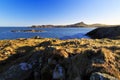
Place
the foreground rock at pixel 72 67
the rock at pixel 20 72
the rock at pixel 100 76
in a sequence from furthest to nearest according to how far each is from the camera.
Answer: the rock at pixel 20 72
the foreground rock at pixel 72 67
the rock at pixel 100 76

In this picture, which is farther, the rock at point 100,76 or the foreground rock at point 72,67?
the foreground rock at point 72,67

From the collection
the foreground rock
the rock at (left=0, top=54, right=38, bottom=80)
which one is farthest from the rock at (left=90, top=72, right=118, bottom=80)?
the rock at (left=0, top=54, right=38, bottom=80)

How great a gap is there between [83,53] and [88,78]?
6.44ft

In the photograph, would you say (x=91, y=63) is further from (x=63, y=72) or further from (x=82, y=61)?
(x=63, y=72)

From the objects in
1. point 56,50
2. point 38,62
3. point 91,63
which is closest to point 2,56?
point 38,62

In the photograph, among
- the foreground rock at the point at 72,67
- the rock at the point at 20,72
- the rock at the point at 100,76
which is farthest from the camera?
the rock at the point at 20,72

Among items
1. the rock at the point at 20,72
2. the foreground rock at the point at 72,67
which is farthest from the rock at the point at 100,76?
the rock at the point at 20,72

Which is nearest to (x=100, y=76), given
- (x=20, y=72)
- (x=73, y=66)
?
(x=73, y=66)

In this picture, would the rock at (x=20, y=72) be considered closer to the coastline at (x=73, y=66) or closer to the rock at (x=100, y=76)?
the coastline at (x=73, y=66)

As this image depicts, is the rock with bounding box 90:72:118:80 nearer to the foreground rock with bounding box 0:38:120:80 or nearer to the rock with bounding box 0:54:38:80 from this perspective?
the foreground rock with bounding box 0:38:120:80

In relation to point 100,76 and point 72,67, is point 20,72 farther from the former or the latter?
point 100,76

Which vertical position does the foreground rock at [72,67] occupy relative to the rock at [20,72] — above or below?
above

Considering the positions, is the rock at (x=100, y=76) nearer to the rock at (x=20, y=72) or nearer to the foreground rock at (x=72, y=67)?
the foreground rock at (x=72, y=67)

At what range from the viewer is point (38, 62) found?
1273 cm
